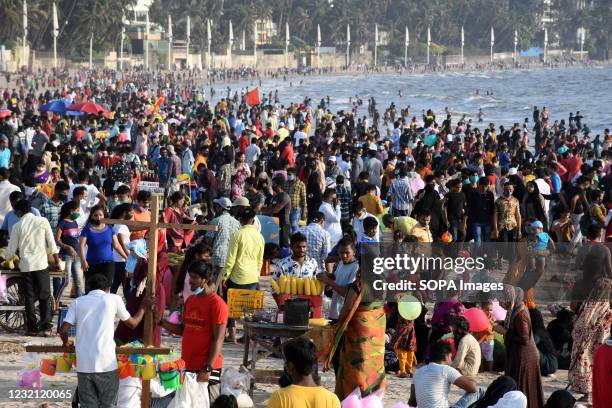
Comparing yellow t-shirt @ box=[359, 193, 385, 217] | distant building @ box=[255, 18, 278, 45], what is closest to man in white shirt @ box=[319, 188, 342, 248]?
yellow t-shirt @ box=[359, 193, 385, 217]

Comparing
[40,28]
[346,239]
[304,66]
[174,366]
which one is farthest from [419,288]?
[304,66]

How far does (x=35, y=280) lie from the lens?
10633 mm

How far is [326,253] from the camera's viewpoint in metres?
11.8

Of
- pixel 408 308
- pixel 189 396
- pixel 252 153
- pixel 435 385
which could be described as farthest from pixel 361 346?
pixel 252 153

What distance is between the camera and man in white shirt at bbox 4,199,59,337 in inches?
411

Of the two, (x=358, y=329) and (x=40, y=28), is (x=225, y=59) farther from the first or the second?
(x=358, y=329)

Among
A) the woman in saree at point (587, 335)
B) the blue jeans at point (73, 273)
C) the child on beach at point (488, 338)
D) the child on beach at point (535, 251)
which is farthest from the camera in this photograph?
the child on beach at point (535, 251)

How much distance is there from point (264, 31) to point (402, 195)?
149383 mm

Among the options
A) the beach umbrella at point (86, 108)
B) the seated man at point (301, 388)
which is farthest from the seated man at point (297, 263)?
the beach umbrella at point (86, 108)

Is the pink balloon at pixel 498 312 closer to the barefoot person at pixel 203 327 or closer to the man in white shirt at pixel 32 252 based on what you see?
the barefoot person at pixel 203 327

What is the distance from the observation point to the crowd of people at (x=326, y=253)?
737cm

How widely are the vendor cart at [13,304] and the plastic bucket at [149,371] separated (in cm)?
368

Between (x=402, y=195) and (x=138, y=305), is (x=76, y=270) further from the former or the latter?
(x=402, y=195)

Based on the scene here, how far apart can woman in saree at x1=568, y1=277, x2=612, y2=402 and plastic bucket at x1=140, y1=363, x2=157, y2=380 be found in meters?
3.63
